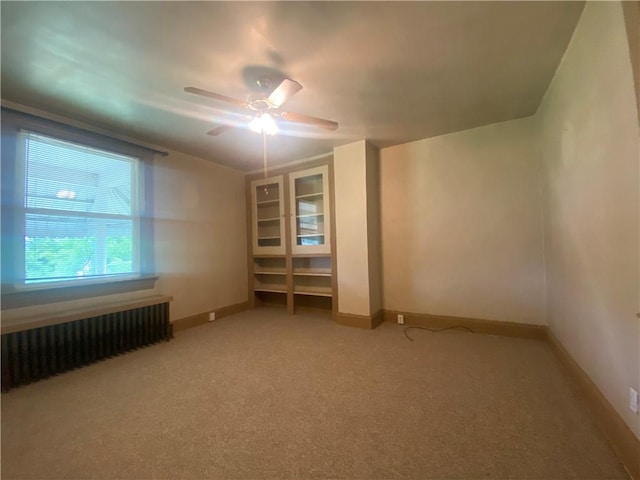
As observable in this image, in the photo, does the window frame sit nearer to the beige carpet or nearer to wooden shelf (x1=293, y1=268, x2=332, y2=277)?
the beige carpet

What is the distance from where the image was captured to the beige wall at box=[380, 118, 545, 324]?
269cm

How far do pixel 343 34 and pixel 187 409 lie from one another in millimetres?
2501

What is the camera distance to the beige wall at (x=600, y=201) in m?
1.13

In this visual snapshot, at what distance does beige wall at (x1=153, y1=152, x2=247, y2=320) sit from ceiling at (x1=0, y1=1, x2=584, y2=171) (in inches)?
33.9

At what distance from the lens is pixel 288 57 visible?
1704mm

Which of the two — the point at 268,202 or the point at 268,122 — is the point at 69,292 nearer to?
the point at 268,122

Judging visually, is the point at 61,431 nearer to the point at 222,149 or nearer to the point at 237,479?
the point at 237,479

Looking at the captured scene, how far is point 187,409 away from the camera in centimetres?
161

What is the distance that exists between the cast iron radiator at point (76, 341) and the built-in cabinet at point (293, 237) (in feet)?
5.47

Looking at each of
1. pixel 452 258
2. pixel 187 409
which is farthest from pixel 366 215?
pixel 187 409

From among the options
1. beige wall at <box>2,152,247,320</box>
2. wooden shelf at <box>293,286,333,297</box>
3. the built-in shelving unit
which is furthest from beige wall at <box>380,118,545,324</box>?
beige wall at <box>2,152,247,320</box>

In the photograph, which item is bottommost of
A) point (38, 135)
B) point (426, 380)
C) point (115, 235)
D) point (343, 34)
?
point (426, 380)

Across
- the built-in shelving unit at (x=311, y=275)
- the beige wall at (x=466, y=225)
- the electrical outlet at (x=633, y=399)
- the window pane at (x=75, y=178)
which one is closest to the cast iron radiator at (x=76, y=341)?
the window pane at (x=75, y=178)

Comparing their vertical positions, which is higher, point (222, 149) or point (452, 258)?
point (222, 149)
